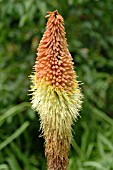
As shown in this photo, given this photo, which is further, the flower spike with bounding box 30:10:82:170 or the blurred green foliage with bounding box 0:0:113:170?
the blurred green foliage with bounding box 0:0:113:170

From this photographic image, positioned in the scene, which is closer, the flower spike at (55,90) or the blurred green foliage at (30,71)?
the flower spike at (55,90)

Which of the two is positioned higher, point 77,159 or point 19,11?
point 19,11

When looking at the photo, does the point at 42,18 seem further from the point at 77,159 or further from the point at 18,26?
the point at 77,159

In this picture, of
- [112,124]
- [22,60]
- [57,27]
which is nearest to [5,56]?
[22,60]

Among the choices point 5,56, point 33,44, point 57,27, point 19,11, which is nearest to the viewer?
point 57,27
